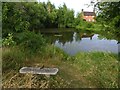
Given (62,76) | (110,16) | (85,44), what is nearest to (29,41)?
(110,16)

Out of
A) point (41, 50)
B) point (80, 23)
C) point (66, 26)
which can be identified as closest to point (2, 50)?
point (41, 50)

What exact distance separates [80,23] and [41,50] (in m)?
25.6

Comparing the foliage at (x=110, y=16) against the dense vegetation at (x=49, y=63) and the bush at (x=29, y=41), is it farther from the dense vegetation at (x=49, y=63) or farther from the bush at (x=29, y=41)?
the bush at (x=29, y=41)

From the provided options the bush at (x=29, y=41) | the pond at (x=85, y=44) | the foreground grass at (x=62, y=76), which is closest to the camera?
the foreground grass at (x=62, y=76)

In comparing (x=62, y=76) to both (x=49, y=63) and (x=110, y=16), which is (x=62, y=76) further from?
(x=110, y=16)

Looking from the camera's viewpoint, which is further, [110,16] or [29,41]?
[29,41]

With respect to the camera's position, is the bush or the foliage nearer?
the foliage

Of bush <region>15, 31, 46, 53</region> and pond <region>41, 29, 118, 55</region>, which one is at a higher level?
bush <region>15, 31, 46, 53</region>

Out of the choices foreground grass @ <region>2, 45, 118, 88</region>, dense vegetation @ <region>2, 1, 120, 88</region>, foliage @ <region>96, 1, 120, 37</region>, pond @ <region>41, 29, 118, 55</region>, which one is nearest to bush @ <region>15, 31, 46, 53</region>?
dense vegetation @ <region>2, 1, 120, 88</region>

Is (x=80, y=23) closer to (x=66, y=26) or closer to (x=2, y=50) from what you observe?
(x=66, y=26)

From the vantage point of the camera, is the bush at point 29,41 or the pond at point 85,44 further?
the pond at point 85,44

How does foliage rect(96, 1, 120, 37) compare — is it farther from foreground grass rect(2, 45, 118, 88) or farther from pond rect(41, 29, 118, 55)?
foreground grass rect(2, 45, 118, 88)

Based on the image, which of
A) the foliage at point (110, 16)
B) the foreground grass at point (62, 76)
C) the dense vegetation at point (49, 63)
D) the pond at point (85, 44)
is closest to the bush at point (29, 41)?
the dense vegetation at point (49, 63)

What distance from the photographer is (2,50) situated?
4094mm
